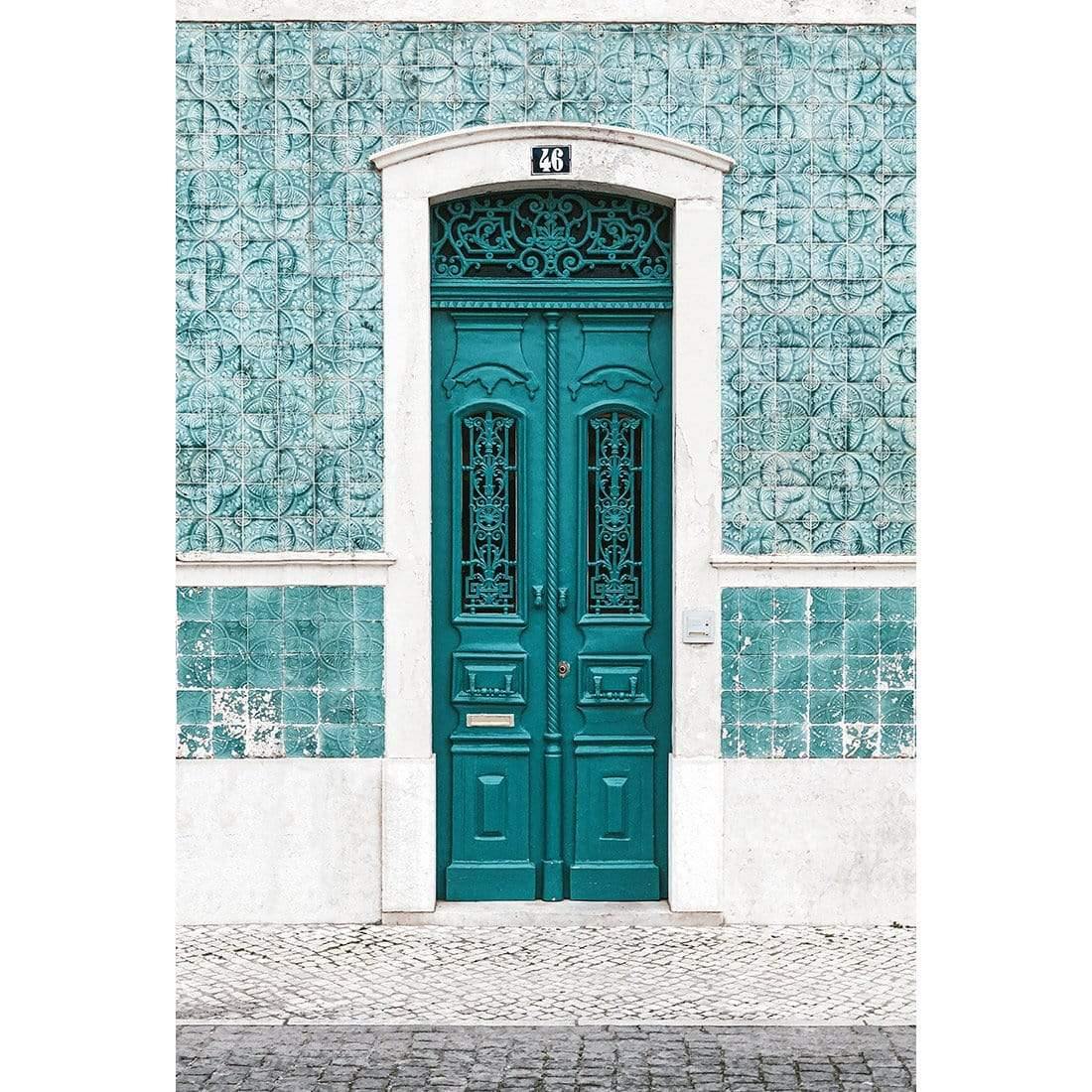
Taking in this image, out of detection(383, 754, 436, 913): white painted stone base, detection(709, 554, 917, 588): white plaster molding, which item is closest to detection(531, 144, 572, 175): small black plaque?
detection(709, 554, 917, 588): white plaster molding

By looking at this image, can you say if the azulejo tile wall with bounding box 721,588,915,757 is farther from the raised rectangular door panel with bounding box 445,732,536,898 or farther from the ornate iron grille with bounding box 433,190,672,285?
the ornate iron grille with bounding box 433,190,672,285

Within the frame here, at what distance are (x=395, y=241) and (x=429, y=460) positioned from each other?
1.09 m

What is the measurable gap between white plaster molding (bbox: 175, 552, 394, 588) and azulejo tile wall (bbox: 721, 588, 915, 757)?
1.77 meters

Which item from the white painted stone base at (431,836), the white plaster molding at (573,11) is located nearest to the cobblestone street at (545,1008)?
the white painted stone base at (431,836)

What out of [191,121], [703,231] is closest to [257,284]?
[191,121]

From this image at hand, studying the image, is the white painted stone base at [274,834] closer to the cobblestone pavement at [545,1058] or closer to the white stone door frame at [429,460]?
the white stone door frame at [429,460]

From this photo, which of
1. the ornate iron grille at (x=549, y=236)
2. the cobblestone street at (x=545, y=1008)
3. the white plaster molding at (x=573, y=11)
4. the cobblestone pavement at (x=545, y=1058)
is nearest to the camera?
the cobblestone pavement at (x=545, y=1058)

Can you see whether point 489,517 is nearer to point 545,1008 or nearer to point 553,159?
point 553,159

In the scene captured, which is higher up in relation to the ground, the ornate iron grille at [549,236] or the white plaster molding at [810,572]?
the ornate iron grille at [549,236]

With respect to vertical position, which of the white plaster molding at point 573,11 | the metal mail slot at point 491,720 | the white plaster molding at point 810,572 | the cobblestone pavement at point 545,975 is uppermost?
the white plaster molding at point 573,11

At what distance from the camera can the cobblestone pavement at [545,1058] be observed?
17.9 feet

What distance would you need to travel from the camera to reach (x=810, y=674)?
756 centimetres

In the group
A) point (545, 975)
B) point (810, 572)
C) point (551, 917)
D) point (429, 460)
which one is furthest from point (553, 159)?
point (545, 975)

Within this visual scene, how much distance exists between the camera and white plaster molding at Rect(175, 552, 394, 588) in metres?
7.51
